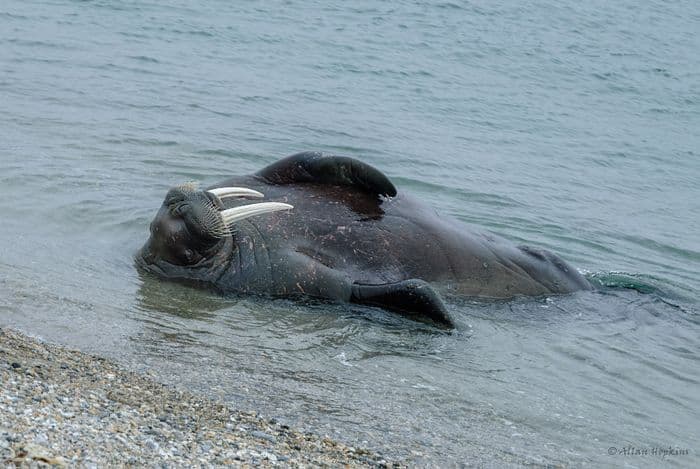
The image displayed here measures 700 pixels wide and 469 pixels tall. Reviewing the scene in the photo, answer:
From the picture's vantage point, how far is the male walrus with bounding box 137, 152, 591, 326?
7539 millimetres

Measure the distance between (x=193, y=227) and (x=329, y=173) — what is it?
1.19m

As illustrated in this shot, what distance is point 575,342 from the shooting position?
7656mm

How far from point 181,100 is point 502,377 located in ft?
32.6

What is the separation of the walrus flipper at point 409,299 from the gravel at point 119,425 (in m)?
2.16

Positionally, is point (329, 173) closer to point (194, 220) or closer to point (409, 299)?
point (194, 220)

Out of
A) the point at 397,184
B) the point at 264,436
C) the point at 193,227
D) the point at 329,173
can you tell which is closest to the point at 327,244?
the point at 329,173

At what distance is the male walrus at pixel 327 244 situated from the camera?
7.54m

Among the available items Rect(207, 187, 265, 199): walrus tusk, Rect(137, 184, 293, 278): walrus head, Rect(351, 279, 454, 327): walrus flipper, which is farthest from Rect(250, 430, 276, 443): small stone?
Rect(207, 187, 265, 199): walrus tusk

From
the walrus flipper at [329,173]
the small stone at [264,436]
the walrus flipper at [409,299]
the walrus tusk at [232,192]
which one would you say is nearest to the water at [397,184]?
the walrus flipper at [409,299]

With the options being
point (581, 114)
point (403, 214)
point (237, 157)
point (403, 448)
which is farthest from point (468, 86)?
point (403, 448)

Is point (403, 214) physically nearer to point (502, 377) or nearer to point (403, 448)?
point (502, 377)

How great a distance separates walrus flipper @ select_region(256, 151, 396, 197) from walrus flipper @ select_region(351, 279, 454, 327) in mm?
934

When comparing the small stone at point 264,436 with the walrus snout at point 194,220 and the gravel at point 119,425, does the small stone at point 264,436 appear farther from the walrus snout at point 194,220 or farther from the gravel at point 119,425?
the walrus snout at point 194,220

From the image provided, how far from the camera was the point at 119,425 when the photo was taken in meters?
4.67
